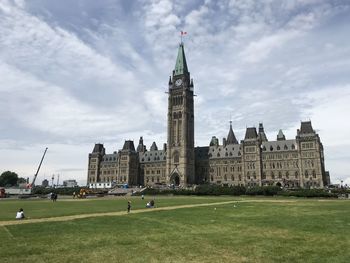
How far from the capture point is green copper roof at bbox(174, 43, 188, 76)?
517 ft

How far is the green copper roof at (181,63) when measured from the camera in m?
158

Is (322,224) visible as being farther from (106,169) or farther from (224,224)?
(106,169)

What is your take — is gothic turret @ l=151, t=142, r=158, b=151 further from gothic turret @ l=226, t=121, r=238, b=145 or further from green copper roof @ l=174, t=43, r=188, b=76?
green copper roof @ l=174, t=43, r=188, b=76

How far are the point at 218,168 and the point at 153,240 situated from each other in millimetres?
135047

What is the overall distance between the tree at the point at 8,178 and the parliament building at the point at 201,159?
4115 centimetres

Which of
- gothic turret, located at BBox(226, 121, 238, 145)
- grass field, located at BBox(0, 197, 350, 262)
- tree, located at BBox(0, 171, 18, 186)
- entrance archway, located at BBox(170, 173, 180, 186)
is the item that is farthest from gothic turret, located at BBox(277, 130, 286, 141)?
tree, located at BBox(0, 171, 18, 186)

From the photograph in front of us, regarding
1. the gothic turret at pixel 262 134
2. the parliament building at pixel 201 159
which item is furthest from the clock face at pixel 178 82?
the gothic turret at pixel 262 134

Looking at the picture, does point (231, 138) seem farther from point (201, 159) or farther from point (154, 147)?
point (154, 147)

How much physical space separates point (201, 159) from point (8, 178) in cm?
10531

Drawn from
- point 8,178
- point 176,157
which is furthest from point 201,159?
point 8,178

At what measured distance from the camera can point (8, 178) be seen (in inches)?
7116

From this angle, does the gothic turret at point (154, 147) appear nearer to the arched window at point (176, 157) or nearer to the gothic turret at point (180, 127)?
the gothic turret at point (180, 127)

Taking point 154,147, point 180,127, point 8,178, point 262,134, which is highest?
point 180,127

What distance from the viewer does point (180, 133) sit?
5955 inches
